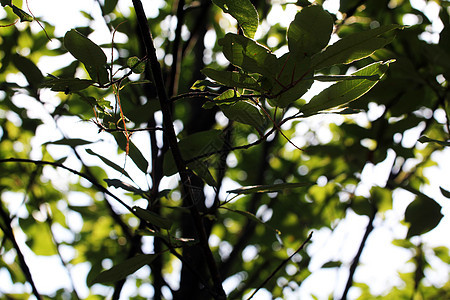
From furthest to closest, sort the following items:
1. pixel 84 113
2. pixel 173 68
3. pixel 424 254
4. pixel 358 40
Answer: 1. pixel 424 254
2. pixel 84 113
3. pixel 173 68
4. pixel 358 40

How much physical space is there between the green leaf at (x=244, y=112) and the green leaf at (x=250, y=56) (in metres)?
0.06

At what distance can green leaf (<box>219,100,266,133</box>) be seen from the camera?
0.46 metres

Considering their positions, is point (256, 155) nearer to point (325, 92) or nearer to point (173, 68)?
point (173, 68)

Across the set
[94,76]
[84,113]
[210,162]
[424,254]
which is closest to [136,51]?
[84,113]

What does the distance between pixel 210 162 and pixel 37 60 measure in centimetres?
68

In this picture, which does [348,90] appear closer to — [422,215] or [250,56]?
[250,56]

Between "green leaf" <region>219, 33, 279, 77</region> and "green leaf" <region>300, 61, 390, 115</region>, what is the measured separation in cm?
7

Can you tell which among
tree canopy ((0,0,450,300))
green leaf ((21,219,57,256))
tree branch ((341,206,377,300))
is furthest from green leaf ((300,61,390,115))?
green leaf ((21,219,57,256))

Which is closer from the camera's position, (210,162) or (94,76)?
(94,76)

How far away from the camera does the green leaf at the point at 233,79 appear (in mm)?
406

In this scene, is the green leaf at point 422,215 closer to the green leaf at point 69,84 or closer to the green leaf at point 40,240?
the green leaf at point 69,84

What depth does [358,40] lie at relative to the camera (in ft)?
1.25

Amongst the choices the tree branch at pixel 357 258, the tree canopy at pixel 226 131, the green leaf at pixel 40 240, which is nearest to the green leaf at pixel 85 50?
the tree canopy at pixel 226 131

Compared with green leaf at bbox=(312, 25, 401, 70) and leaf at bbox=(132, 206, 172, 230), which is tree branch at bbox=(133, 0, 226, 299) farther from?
green leaf at bbox=(312, 25, 401, 70)
